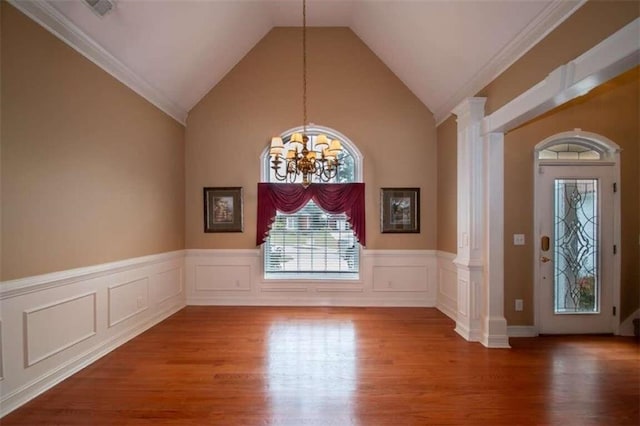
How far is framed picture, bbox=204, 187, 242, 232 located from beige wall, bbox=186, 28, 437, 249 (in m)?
0.12

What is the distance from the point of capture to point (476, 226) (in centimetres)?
393

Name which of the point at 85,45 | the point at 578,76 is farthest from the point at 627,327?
the point at 85,45

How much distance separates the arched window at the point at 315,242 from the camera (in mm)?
5660

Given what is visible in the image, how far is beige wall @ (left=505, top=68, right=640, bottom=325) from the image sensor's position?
4.07 meters

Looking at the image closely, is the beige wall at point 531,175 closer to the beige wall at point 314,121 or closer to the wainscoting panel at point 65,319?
the beige wall at point 314,121

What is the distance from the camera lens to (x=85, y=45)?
3193 mm

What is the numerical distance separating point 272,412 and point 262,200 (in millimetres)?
3489

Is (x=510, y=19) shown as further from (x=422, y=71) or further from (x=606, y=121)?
(x=606, y=121)

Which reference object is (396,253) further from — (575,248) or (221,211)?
(221,211)

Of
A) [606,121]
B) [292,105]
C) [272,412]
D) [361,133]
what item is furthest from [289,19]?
[272,412]

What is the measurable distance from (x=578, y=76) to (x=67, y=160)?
4209 millimetres

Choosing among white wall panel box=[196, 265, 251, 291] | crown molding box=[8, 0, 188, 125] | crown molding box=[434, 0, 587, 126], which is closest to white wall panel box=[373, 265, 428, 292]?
white wall panel box=[196, 265, 251, 291]

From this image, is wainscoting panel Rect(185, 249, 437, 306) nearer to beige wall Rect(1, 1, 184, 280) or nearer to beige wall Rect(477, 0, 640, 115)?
beige wall Rect(1, 1, 184, 280)

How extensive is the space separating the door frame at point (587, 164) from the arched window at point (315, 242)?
8.26ft
